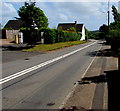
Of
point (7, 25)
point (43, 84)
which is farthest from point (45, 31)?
point (7, 25)

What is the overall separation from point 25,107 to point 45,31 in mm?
31592

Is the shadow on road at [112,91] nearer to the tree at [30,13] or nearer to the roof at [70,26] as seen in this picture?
the tree at [30,13]

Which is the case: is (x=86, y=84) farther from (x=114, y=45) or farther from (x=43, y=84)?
(x=114, y=45)

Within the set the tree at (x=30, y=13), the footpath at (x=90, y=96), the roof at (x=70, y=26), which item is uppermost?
the roof at (x=70, y=26)

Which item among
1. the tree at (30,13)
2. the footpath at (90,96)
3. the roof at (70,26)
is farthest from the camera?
the roof at (70,26)

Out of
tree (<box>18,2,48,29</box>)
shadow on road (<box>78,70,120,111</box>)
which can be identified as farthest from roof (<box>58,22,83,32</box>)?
shadow on road (<box>78,70,120,111</box>)

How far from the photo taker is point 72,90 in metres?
8.34

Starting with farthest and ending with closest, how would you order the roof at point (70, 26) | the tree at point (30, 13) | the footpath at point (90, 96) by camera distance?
the roof at point (70, 26)
the tree at point (30, 13)
the footpath at point (90, 96)

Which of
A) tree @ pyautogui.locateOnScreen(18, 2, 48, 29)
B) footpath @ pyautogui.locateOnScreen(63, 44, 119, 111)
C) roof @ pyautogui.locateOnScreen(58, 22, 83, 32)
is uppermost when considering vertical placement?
roof @ pyautogui.locateOnScreen(58, 22, 83, 32)

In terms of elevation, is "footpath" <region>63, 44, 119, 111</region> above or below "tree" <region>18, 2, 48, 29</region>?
below

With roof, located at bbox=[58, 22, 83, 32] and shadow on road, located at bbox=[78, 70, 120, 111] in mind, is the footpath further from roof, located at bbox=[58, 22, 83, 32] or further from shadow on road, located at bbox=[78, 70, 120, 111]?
roof, located at bbox=[58, 22, 83, 32]

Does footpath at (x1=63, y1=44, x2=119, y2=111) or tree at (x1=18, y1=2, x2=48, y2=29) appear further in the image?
tree at (x1=18, y1=2, x2=48, y2=29)

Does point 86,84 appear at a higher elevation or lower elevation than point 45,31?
lower

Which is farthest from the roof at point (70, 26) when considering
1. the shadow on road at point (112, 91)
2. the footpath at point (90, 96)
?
the footpath at point (90, 96)
